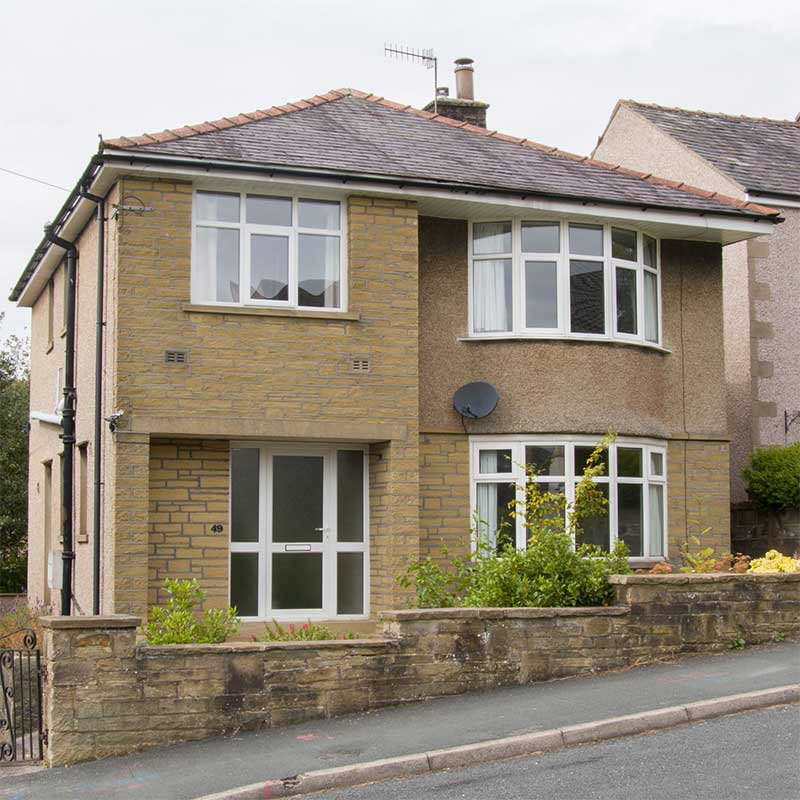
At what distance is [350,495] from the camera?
15.0 m

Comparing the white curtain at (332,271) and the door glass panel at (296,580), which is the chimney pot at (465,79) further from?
the door glass panel at (296,580)

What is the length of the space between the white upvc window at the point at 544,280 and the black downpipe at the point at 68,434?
4.82 metres

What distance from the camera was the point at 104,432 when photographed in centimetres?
1420

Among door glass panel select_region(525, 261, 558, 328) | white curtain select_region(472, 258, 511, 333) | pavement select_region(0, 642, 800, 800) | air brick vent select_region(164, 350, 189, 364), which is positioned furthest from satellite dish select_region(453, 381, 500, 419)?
pavement select_region(0, 642, 800, 800)

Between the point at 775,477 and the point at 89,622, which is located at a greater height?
the point at 775,477

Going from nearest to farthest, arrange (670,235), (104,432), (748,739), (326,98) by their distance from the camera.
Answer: (748,739), (104,432), (670,235), (326,98)

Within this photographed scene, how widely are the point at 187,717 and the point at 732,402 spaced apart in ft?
36.2

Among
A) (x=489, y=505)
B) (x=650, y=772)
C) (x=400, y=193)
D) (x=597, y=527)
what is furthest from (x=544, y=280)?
(x=650, y=772)

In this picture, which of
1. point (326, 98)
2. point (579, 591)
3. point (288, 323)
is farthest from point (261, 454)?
point (326, 98)

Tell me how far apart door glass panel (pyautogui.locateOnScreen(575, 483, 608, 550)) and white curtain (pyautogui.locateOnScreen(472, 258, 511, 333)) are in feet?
7.60

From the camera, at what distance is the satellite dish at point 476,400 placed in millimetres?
15211

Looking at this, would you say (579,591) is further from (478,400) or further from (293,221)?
(293,221)

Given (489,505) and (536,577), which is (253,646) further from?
(489,505)

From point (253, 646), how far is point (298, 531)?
14.7ft
